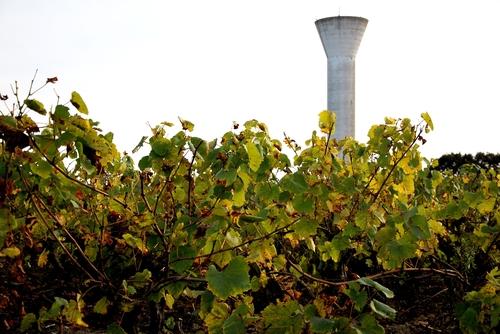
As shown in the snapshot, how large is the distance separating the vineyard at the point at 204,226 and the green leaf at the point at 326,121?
0.05 feet

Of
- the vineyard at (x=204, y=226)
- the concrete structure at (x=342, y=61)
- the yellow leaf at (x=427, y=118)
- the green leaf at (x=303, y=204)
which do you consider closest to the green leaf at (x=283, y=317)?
the vineyard at (x=204, y=226)

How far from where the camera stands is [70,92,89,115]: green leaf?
226 centimetres

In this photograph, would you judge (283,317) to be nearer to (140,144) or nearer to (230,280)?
(230,280)

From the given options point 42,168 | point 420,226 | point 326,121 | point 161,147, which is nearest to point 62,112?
point 42,168

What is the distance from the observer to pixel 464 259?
4023 millimetres

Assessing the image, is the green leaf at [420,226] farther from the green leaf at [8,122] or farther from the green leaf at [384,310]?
the green leaf at [8,122]

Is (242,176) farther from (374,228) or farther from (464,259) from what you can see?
(464,259)

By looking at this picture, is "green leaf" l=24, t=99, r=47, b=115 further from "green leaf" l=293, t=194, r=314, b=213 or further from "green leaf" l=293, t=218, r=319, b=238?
"green leaf" l=293, t=218, r=319, b=238

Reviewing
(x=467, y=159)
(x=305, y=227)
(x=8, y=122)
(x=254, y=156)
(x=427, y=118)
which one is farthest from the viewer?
(x=467, y=159)

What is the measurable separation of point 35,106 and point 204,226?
64 centimetres

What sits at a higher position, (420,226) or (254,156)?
(254,156)

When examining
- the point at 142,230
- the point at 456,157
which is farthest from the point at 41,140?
the point at 456,157

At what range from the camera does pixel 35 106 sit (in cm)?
224

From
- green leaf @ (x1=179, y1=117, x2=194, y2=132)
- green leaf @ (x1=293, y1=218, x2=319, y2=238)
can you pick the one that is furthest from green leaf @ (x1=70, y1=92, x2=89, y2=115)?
green leaf @ (x1=293, y1=218, x2=319, y2=238)
